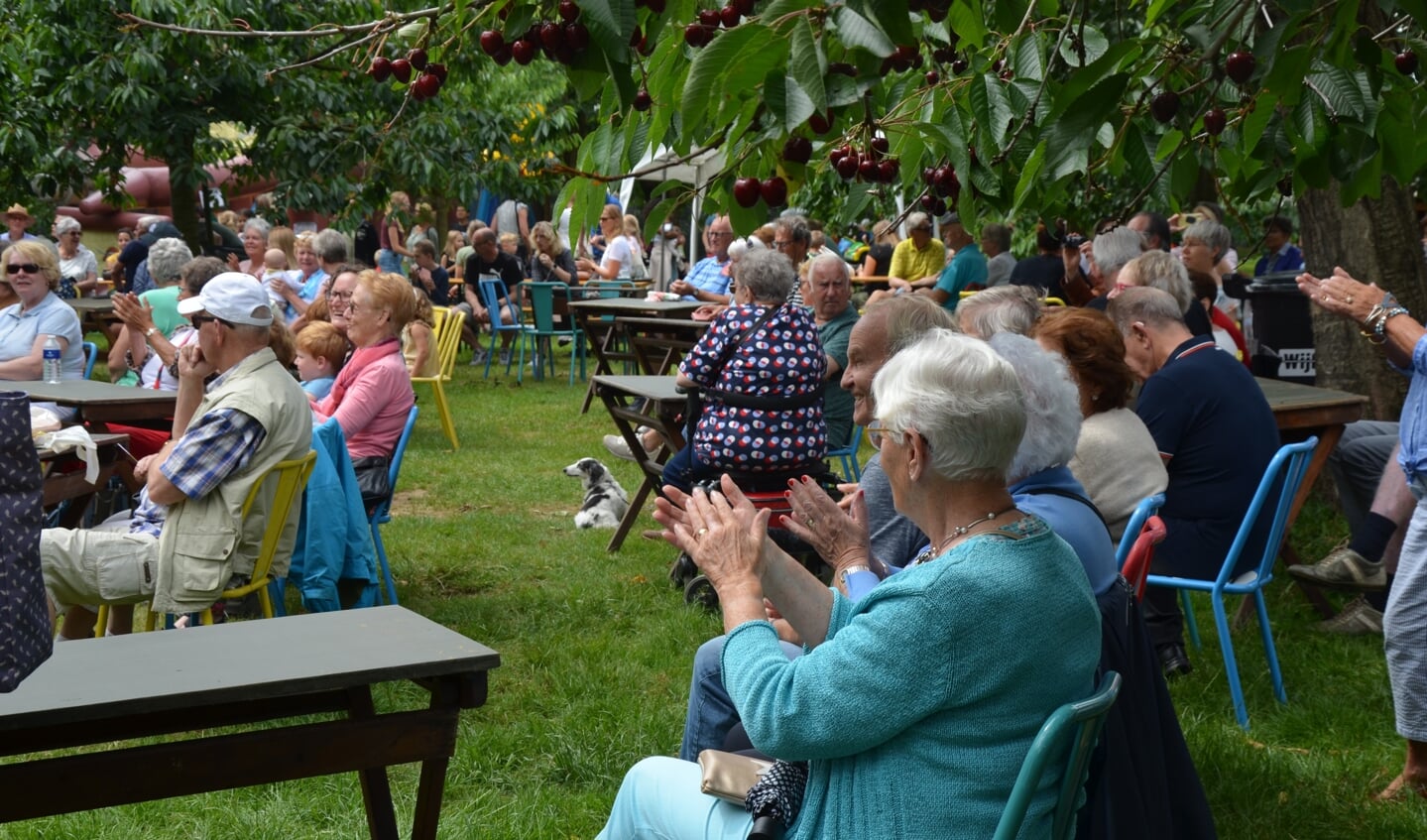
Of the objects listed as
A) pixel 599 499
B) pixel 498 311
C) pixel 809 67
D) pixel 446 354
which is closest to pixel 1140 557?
pixel 809 67

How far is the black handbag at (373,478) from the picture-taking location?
19.2 feet

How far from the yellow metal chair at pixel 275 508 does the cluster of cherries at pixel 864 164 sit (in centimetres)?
257

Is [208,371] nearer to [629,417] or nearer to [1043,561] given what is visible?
[629,417]

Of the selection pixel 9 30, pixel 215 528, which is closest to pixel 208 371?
pixel 215 528

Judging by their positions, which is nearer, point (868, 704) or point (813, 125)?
point (868, 704)

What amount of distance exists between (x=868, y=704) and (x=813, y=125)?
0.98 metres

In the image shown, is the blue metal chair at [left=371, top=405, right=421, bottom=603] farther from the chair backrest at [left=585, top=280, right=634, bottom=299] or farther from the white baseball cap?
the chair backrest at [left=585, top=280, right=634, bottom=299]

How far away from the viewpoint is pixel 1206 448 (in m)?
4.73

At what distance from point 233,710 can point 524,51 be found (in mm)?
1562

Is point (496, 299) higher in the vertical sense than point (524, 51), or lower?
lower

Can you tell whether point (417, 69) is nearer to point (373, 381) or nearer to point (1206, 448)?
point (1206, 448)

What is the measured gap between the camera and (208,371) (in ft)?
15.4

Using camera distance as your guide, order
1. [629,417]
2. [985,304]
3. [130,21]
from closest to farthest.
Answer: [130,21] → [985,304] → [629,417]

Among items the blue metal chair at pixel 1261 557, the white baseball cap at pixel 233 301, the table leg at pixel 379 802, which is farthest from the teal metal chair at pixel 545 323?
the table leg at pixel 379 802
